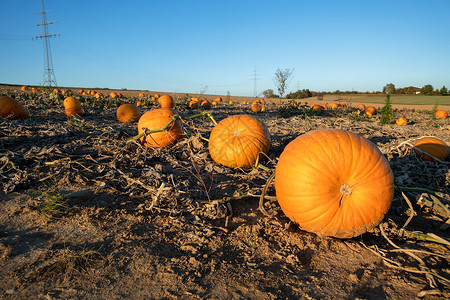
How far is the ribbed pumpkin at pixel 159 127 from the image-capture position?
4.56 m

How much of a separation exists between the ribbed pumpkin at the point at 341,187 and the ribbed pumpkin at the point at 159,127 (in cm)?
293

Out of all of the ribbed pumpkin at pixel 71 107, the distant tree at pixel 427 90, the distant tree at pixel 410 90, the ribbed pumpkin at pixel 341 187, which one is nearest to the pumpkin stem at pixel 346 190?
the ribbed pumpkin at pixel 341 187

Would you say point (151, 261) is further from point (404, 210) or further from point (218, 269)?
point (404, 210)

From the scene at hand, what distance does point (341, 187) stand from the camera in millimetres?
2131

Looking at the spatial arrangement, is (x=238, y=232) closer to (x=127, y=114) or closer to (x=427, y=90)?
(x=127, y=114)

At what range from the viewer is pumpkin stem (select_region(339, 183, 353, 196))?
6.91ft

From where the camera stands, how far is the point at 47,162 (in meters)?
3.60

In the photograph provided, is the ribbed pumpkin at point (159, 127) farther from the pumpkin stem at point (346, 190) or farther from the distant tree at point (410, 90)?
the distant tree at point (410, 90)

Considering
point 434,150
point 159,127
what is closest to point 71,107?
point 159,127

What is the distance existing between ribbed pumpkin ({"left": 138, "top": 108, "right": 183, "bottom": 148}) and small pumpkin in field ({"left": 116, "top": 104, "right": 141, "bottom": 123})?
128 inches

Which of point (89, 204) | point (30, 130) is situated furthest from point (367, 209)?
point (30, 130)

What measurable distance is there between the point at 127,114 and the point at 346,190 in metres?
6.94

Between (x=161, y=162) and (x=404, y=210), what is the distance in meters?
3.34

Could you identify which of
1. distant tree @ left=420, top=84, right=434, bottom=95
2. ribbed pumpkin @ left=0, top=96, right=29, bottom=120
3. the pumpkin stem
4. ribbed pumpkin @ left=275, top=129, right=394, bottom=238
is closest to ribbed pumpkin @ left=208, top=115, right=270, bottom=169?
ribbed pumpkin @ left=275, top=129, right=394, bottom=238
